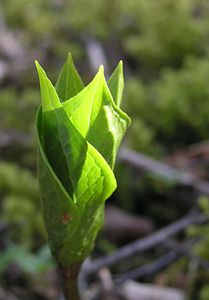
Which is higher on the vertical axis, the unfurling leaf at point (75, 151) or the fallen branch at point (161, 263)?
the unfurling leaf at point (75, 151)

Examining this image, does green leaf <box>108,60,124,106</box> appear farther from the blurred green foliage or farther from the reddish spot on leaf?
the blurred green foliage

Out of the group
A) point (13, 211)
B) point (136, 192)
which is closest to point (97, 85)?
point (13, 211)

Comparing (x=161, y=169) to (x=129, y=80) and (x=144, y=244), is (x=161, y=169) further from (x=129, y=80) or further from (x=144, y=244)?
(x=129, y=80)

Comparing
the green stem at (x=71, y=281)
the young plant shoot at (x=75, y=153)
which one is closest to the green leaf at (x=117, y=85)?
the young plant shoot at (x=75, y=153)

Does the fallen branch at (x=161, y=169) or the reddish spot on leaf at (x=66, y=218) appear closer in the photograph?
the reddish spot on leaf at (x=66, y=218)

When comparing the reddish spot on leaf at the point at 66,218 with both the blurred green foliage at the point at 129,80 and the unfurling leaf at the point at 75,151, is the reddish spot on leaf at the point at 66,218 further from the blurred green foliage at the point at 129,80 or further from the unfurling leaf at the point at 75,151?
the blurred green foliage at the point at 129,80

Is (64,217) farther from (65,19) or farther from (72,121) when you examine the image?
(65,19)

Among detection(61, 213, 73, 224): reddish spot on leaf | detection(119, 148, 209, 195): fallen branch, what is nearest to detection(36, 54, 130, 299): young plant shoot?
detection(61, 213, 73, 224): reddish spot on leaf

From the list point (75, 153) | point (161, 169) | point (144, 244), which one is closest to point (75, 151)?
point (75, 153)

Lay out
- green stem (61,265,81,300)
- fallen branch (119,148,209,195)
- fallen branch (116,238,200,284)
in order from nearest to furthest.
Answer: green stem (61,265,81,300) < fallen branch (116,238,200,284) < fallen branch (119,148,209,195)
